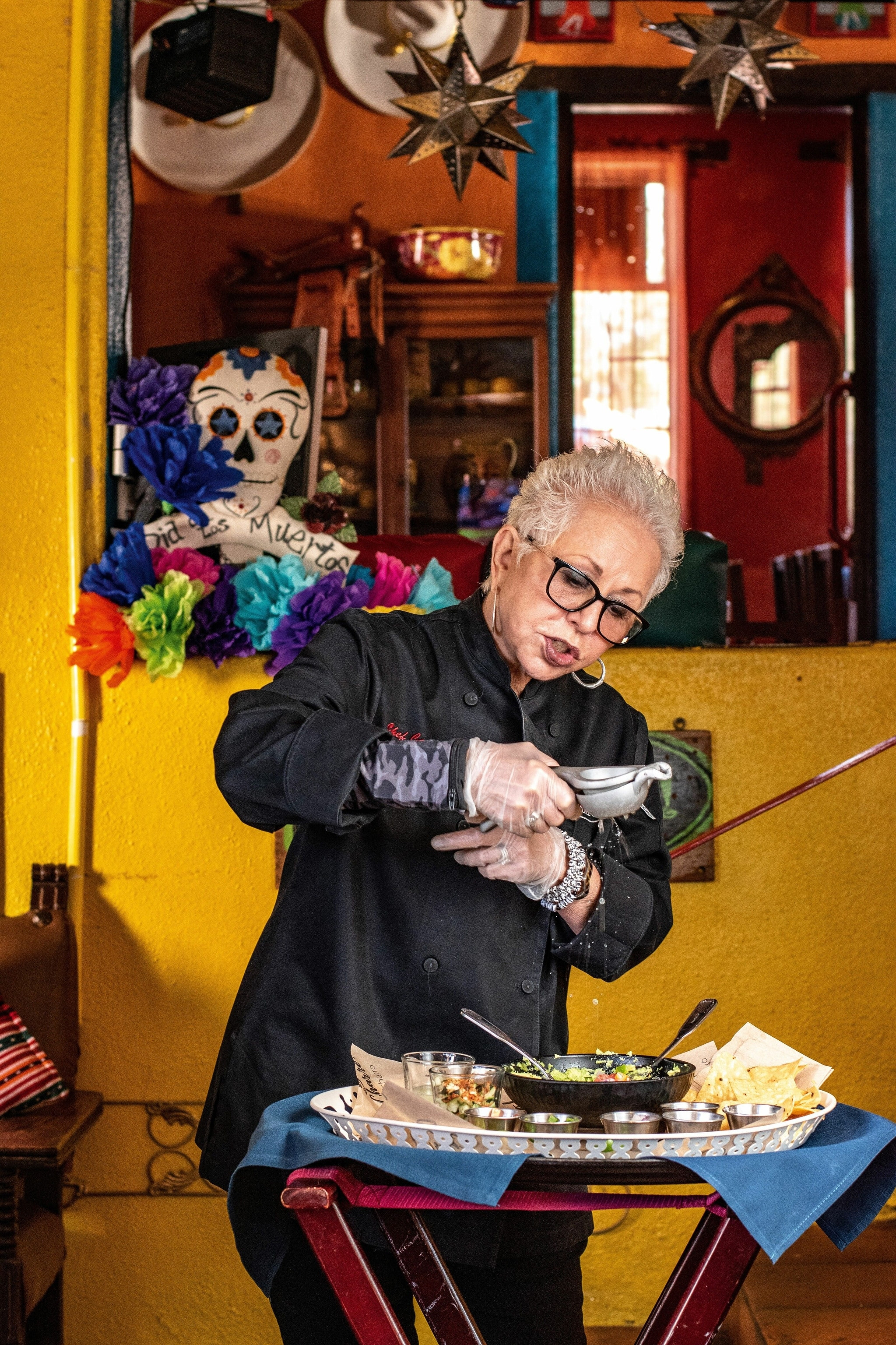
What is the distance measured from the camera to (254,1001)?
188cm

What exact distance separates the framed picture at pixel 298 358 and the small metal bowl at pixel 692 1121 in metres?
2.07

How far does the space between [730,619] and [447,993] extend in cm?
422

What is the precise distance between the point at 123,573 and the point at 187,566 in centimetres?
13

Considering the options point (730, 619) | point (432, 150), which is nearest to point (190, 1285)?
point (432, 150)

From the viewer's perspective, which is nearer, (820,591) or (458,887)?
(458,887)

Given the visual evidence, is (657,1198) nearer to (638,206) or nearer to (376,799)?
(376,799)

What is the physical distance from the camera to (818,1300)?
2859 mm

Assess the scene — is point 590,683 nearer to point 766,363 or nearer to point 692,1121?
point 692,1121

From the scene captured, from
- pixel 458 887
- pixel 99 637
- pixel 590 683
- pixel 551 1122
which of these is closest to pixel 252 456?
pixel 99 637

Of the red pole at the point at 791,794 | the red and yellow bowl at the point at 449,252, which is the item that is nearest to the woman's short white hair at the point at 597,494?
the red pole at the point at 791,794

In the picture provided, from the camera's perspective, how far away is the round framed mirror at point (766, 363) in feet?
24.6

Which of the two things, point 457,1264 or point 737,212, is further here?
point 737,212

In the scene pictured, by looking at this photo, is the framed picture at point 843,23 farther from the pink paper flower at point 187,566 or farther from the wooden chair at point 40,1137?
the wooden chair at point 40,1137

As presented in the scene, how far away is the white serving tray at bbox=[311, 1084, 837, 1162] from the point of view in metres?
1.35
